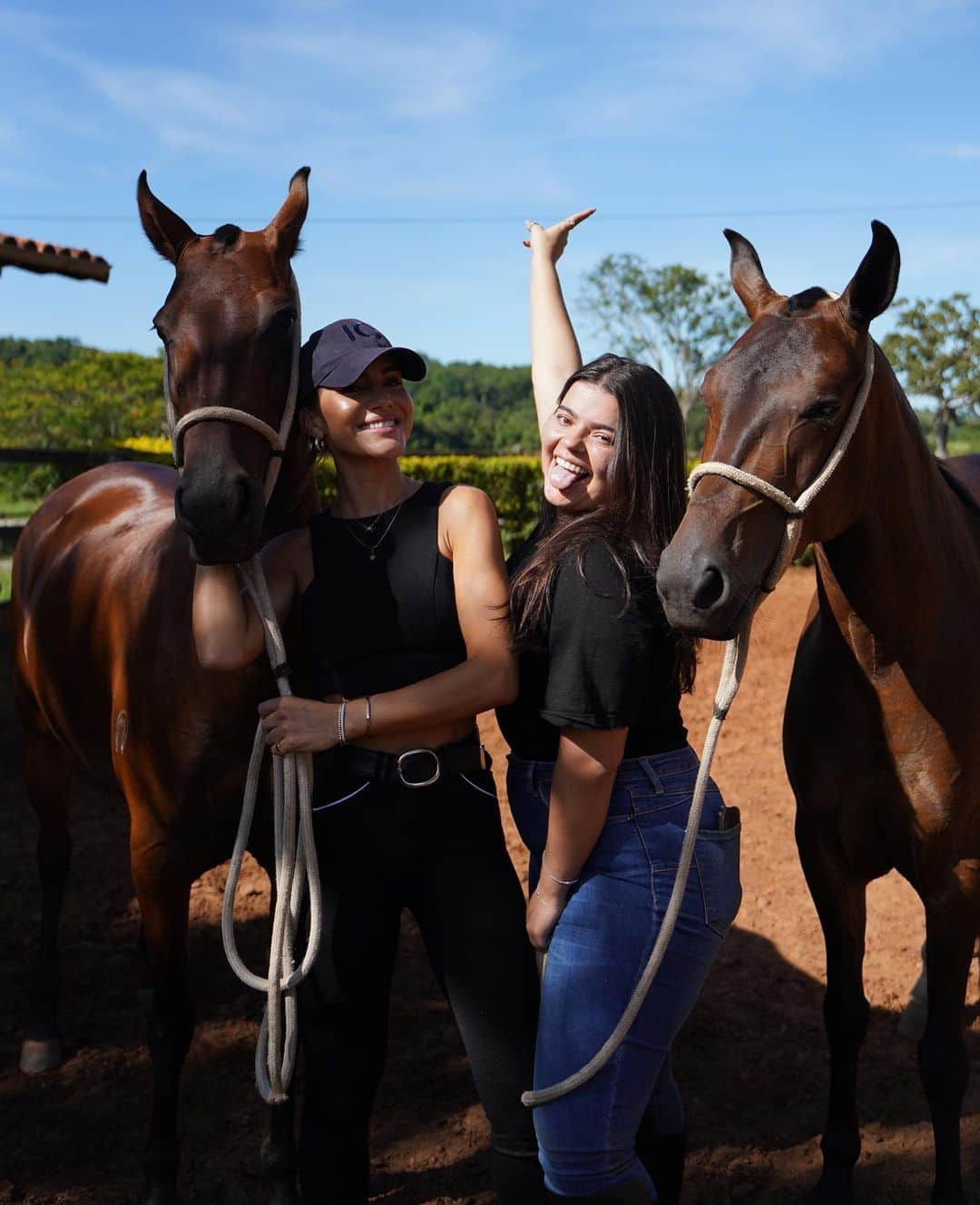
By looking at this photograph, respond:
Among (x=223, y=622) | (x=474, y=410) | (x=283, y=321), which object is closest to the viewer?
(x=223, y=622)

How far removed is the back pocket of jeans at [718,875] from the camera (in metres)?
1.96

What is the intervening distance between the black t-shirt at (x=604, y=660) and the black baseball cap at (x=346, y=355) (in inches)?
21.6

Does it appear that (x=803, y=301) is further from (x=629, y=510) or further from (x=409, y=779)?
(x=409, y=779)

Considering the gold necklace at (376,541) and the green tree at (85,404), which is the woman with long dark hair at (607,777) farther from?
the green tree at (85,404)

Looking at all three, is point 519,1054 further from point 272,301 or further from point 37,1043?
point 37,1043

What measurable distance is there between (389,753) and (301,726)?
18 centimetres

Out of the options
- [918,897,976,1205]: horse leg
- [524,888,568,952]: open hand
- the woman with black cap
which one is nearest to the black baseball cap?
the woman with black cap

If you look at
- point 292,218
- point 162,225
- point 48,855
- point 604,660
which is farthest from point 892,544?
point 48,855

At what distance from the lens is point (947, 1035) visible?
2.73 metres

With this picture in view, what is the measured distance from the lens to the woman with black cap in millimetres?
2025

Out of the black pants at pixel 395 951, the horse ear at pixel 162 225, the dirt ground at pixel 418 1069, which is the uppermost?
the horse ear at pixel 162 225

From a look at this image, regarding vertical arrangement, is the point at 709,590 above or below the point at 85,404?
below

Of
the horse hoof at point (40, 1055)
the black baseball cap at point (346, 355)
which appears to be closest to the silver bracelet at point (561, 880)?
the black baseball cap at point (346, 355)

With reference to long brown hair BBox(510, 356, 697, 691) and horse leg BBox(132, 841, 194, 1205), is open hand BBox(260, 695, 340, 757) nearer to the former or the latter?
long brown hair BBox(510, 356, 697, 691)
